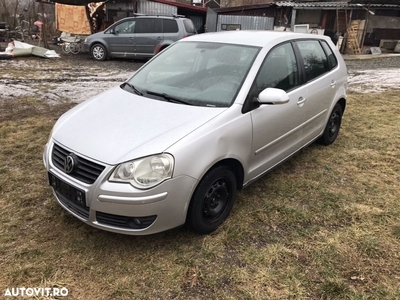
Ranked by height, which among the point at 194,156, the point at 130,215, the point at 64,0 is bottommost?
the point at 130,215

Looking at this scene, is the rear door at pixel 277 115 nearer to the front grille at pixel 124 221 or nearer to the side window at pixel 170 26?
the front grille at pixel 124 221

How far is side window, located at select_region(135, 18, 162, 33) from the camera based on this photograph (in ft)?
38.6

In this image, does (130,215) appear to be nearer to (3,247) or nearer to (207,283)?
(207,283)

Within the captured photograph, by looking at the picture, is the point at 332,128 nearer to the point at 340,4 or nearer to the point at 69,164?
the point at 69,164

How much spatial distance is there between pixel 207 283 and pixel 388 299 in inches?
47.2

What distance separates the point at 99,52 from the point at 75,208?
11.0 metres

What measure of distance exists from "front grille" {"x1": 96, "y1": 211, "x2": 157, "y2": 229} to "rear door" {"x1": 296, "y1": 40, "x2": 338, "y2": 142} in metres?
2.16

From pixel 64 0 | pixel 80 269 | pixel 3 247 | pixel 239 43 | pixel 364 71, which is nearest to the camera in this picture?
pixel 80 269

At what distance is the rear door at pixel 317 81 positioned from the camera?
358 cm

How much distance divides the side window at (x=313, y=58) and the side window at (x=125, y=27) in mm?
9444

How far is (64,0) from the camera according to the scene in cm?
1437

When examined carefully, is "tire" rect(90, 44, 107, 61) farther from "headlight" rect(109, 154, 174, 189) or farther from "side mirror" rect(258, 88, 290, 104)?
"headlight" rect(109, 154, 174, 189)

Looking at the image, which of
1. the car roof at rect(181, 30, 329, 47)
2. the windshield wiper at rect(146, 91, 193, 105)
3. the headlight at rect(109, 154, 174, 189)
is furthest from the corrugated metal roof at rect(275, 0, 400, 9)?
the headlight at rect(109, 154, 174, 189)

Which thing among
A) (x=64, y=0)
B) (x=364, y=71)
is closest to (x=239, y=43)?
(x=364, y=71)
